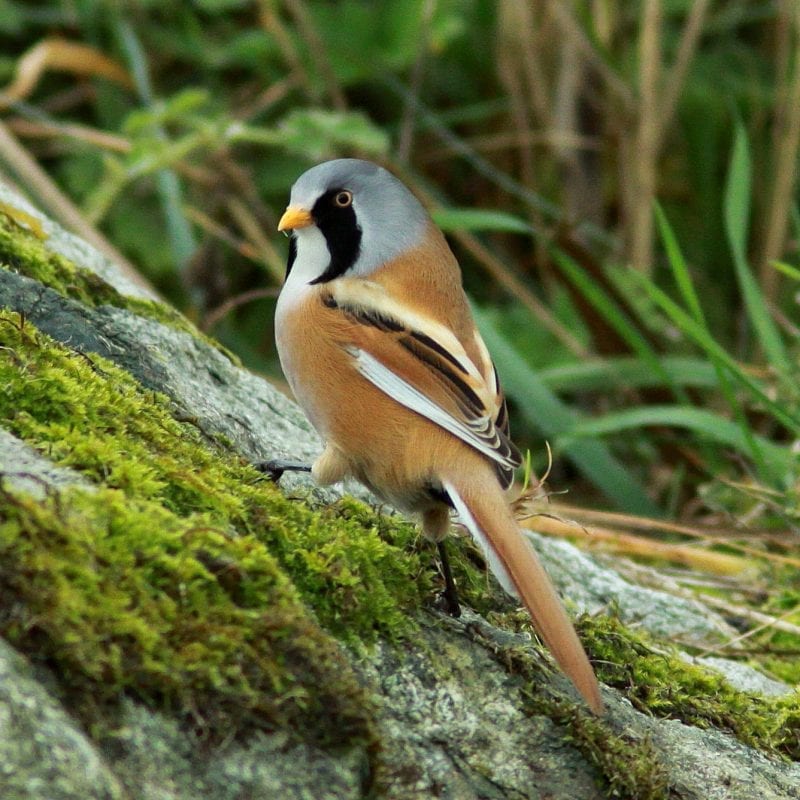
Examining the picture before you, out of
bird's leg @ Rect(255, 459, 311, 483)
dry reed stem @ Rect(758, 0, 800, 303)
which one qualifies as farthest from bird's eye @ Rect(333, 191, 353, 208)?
dry reed stem @ Rect(758, 0, 800, 303)

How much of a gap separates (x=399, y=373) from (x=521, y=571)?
75cm

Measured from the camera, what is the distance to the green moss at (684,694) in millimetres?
2959

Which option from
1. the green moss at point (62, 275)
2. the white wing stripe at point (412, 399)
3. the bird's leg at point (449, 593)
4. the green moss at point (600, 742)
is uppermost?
the green moss at point (62, 275)

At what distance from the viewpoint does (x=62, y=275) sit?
347 centimetres

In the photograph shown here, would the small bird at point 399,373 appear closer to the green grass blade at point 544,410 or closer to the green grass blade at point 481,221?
the green grass blade at point 481,221

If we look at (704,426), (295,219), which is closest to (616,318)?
(704,426)

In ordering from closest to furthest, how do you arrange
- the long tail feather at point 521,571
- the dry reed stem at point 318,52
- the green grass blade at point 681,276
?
the long tail feather at point 521,571 → the green grass blade at point 681,276 → the dry reed stem at point 318,52

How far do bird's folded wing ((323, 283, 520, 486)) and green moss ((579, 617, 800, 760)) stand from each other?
0.48 metres

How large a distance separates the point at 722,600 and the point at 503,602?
4.26 ft

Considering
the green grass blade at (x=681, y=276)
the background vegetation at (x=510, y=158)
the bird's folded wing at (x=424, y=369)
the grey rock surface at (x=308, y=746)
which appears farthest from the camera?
the background vegetation at (x=510, y=158)

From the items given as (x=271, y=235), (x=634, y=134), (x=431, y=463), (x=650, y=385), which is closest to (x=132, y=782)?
(x=431, y=463)

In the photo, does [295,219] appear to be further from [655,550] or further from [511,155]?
[511,155]

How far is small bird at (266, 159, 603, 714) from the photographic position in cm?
285

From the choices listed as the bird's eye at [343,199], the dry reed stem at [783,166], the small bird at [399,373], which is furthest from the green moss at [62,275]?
the dry reed stem at [783,166]
